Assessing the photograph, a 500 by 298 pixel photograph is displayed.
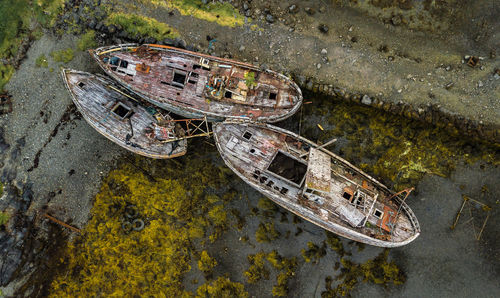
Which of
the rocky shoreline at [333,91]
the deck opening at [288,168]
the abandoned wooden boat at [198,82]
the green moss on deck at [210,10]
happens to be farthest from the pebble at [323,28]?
the deck opening at [288,168]

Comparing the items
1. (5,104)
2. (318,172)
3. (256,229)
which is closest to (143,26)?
(5,104)

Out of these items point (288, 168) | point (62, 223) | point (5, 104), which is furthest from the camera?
point (5, 104)

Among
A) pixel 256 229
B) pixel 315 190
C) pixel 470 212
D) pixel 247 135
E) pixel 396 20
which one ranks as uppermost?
pixel 396 20

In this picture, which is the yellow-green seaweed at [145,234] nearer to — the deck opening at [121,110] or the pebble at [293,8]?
the deck opening at [121,110]

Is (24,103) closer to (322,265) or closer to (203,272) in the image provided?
(203,272)

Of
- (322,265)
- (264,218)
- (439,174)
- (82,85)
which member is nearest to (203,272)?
(264,218)

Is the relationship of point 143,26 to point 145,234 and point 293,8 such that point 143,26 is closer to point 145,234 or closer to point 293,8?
point 293,8
